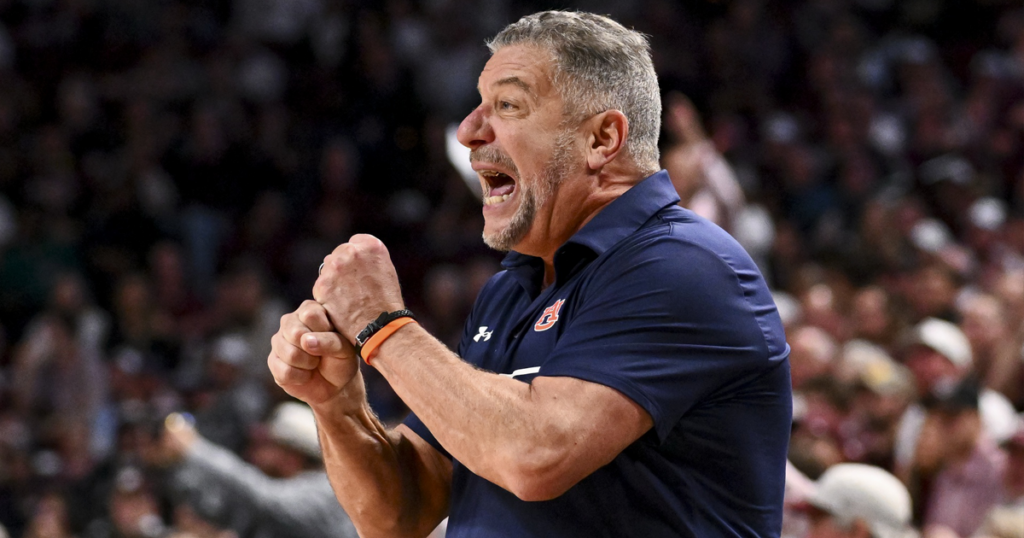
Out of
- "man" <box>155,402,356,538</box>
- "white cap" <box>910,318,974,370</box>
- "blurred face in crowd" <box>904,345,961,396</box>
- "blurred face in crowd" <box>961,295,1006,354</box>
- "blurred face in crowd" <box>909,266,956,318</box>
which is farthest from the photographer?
"blurred face in crowd" <box>909,266,956,318</box>

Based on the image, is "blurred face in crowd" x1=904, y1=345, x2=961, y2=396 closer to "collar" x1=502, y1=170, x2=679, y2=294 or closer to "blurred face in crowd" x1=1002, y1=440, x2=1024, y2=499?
"blurred face in crowd" x1=1002, y1=440, x2=1024, y2=499

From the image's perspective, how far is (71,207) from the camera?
34.3 ft

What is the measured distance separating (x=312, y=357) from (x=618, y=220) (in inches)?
24.9

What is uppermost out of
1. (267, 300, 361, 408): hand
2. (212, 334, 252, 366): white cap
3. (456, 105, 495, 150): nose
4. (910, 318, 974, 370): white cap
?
(456, 105, 495, 150): nose

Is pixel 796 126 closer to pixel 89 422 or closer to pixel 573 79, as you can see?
pixel 89 422

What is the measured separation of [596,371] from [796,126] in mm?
9295

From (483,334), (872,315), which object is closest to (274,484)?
(872,315)

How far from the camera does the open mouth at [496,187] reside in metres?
2.36

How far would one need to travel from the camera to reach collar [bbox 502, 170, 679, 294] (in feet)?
7.20

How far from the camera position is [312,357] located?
2.26 m

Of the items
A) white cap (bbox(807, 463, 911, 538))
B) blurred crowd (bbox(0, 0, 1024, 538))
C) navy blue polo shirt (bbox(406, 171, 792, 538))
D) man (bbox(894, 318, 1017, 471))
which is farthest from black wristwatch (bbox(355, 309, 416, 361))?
blurred crowd (bbox(0, 0, 1024, 538))

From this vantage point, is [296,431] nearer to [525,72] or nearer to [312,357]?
[312,357]

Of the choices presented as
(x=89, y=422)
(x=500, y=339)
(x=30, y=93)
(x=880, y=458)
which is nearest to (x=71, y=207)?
(x=30, y=93)

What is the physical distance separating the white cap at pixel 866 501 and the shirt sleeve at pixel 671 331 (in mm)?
2494
